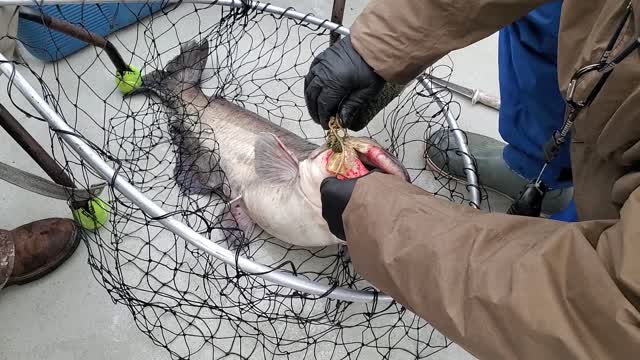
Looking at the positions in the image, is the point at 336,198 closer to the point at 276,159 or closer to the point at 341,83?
the point at 341,83

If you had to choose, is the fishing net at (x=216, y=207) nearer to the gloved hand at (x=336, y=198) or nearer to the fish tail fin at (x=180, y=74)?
the fish tail fin at (x=180, y=74)

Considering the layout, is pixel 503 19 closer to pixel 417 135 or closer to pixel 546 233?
pixel 546 233

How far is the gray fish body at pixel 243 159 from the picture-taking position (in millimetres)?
1486

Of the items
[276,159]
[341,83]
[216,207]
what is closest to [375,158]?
[341,83]

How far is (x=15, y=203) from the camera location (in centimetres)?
182

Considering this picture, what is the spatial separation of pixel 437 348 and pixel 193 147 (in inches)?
43.1

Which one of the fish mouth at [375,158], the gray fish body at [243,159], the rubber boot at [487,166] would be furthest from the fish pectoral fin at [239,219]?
the rubber boot at [487,166]

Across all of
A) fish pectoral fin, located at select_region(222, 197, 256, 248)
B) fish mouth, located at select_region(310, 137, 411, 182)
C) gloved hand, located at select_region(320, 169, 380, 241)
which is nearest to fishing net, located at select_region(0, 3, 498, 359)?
fish pectoral fin, located at select_region(222, 197, 256, 248)

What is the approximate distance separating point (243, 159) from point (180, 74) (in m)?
0.51

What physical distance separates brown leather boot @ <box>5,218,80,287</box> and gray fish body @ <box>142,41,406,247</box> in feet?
1.35

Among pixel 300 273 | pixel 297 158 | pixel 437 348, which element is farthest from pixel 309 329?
pixel 297 158

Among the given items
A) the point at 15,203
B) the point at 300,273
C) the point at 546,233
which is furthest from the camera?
the point at 15,203

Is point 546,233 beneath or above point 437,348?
above

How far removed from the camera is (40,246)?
5.27 ft
